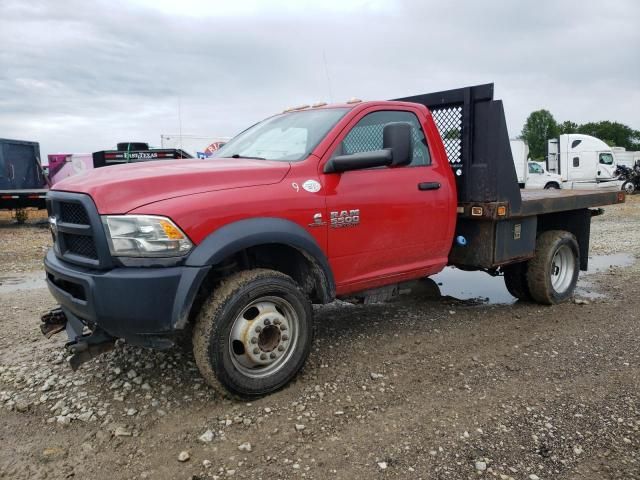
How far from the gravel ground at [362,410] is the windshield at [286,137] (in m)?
1.63

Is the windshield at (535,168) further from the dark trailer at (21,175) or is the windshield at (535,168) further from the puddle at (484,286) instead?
the dark trailer at (21,175)

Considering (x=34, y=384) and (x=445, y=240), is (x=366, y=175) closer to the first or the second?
(x=445, y=240)

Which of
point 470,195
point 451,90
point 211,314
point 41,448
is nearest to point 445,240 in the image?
point 470,195

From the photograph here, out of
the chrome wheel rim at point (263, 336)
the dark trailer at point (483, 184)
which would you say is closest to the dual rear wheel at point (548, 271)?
the dark trailer at point (483, 184)

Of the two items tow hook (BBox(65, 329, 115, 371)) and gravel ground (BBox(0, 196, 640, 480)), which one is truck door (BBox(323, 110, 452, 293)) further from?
tow hook (BBox(65, 329, 115, 371))

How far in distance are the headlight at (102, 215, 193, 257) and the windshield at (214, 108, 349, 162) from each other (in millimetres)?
1180

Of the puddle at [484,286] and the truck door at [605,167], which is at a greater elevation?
the truck door at [605,167]

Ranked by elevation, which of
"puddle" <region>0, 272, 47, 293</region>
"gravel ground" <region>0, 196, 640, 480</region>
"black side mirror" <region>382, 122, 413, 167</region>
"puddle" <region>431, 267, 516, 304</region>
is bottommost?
"puddle" <region>431, 267, 516, 304</region>

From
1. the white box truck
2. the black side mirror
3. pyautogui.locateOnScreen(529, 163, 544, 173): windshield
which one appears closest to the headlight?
the black side mirror

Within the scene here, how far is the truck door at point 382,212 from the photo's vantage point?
381 cm

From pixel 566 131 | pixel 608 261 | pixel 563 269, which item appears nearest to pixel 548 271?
pixel 563 269

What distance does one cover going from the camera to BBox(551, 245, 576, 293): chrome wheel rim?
598 centimetres

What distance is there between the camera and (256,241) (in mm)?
3258

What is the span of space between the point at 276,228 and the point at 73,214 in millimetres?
1267
